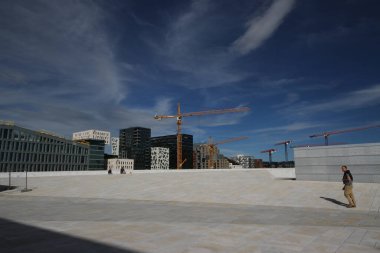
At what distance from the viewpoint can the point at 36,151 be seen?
11862cm

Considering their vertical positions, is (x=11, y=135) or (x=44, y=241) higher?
(x=11, y=135)

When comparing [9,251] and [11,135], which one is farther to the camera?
[11,135]

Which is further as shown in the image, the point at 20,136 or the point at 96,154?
the point at 96,154

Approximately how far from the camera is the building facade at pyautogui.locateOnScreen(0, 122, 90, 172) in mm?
107438

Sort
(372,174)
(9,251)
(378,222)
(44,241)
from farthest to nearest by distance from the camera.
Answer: (372,174)
(378,222)
(44,241)
(9,251)

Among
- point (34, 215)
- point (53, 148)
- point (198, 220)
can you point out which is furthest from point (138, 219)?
point (53, 148)

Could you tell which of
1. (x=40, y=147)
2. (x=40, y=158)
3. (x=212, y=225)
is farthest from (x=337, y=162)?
(x=40, y=147)

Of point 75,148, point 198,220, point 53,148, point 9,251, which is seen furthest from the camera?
point 75,148

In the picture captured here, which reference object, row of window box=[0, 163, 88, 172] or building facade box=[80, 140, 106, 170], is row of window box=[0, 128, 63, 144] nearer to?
row of window box=[0, 163, 88, 172]

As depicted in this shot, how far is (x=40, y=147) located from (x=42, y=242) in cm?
12628

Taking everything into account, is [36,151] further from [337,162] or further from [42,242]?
[42,242]

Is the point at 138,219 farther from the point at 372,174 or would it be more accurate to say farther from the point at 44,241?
the point at 372,174

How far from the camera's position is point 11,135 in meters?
109

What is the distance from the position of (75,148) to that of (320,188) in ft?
434
